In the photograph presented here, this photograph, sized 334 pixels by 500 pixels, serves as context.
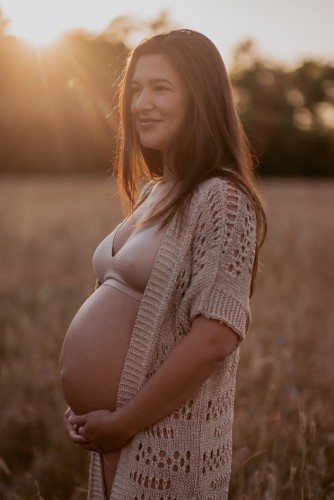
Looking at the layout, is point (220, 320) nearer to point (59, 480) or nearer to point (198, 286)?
point (198, 286)

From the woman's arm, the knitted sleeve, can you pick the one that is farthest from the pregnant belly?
the knitted sleeve

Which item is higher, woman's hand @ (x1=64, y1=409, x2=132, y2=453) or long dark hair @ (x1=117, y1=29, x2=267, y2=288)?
long dark hair @ (x1=117, y1=29, x2=267, y2=288)

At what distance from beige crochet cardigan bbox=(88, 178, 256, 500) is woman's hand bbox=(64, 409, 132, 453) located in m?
0.06

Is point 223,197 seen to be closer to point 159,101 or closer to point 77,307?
point 159,101

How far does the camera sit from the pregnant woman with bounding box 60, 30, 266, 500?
5.68 ft

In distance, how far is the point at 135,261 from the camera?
1864 millimetres

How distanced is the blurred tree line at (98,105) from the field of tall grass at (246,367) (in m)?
1.36

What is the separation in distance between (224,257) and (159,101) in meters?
0.53

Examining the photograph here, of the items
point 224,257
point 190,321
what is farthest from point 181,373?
point 224,257

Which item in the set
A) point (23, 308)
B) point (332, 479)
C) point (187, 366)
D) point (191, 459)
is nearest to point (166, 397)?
point (187, 366)

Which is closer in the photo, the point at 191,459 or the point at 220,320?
the point at 220,320

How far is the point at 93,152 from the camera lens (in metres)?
31.3

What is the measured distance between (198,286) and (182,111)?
21.1 inches

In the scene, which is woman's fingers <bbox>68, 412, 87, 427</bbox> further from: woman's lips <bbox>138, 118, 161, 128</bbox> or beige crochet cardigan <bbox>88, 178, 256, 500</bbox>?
woman's lips <bbox>138, 118, 161, 128</bbox>
